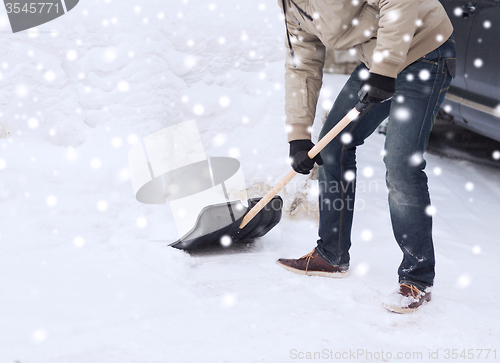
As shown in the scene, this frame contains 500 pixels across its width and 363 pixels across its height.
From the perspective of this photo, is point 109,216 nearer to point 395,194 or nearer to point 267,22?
point 395,194

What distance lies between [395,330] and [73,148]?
1.96 metres

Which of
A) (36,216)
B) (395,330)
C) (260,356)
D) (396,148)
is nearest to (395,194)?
(396,148)

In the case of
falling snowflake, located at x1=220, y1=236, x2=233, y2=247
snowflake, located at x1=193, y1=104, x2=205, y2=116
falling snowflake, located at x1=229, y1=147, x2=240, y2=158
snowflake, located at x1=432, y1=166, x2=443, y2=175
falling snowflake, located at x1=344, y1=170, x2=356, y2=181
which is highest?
snowflake, located at x1=193, y1=104, x2=205, y2=116

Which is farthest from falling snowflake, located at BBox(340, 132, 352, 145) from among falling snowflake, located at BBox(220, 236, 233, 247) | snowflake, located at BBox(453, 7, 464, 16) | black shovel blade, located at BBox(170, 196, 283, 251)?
snowflake, located at BBox(453, 7, 464, 16)

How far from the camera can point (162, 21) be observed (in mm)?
2848

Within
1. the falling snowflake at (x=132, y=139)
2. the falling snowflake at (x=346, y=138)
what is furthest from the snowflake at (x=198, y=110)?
the falling snowflake at (x=346, y=138)

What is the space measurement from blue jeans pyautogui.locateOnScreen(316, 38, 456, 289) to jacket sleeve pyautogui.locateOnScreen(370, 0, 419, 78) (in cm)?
15

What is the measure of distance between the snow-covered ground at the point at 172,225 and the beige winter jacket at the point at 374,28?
93 centimetres

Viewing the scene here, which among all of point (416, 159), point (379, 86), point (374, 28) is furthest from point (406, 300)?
point (374, 28)

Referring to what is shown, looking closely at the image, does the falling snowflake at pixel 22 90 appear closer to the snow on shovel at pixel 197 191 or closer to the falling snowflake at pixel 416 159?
the snow on shovel at pixel 197 191

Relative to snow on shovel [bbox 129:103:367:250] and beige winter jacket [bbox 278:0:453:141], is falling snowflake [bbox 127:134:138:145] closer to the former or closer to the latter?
snow on shovel [bbox 129:103:367:250]

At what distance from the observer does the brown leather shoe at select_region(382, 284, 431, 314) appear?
1554mm

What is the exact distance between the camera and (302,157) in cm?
175

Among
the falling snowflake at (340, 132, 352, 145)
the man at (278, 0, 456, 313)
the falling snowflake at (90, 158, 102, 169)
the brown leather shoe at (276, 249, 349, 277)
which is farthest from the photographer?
the falling snowflake at (90, 158, 102, 169)
